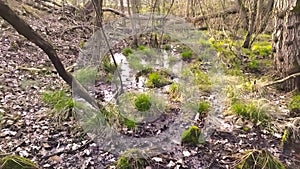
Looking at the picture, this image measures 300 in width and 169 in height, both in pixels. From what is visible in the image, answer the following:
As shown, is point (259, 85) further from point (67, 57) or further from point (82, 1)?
point (82, 1)

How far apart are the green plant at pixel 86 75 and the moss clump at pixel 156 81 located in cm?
98

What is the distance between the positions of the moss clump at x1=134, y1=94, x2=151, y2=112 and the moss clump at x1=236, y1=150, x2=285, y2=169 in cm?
164

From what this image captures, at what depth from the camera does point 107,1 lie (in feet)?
32.0

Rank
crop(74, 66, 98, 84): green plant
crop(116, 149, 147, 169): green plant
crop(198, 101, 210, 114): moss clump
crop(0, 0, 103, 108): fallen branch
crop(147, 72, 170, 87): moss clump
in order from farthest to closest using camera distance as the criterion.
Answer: crop(147, 72, 170, 87): moss clump
crop(74, 66, 98, 84): green plant
crop(198, 101, 210, 114): moss clump
crop(116, 149, 147, 169): green plant
crop(0, 0, 103, 108): fallen branch

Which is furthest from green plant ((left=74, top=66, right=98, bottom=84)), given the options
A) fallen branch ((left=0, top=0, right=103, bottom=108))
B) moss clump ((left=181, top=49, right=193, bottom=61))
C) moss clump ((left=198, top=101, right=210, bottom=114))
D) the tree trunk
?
the tree trunk

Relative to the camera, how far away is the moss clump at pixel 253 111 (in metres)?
4.25

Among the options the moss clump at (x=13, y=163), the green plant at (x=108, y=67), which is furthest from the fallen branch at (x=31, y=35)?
the green plant at (x=108, y=67)

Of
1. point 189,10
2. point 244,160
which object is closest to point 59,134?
point 244,160

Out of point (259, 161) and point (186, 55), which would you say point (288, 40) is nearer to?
point (186, 55)

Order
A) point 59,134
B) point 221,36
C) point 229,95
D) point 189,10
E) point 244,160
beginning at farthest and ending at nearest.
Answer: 1. point 189,10
2. point 221,36
3. point 229,95
4. point 59,134
5. point 244,160

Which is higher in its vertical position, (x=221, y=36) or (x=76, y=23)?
(x=76, y=23)

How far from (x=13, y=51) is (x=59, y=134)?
10.3 feet

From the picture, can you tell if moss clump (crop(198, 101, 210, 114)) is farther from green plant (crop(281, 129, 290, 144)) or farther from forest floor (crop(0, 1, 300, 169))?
green plant (crop(281, 129, 290, 144))

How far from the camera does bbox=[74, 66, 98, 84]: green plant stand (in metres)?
5.48
